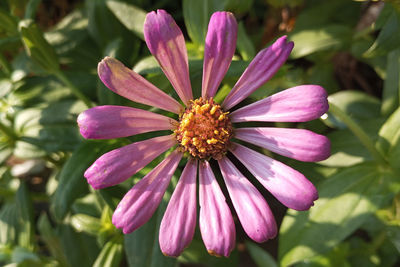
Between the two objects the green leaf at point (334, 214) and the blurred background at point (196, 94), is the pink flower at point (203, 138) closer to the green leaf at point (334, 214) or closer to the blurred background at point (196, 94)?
the blurred background at point (196, 94)

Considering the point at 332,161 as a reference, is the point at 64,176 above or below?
above

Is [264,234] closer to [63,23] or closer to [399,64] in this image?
[399,64]

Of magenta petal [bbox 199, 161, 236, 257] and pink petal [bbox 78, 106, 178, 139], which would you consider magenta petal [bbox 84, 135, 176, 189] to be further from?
magenta petal [bbox 199, 161, 236, 257]

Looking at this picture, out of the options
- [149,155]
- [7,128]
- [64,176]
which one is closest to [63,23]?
[7,128]

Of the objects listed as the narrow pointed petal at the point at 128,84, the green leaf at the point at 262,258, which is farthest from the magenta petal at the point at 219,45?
the green leaf at the point at 262,258

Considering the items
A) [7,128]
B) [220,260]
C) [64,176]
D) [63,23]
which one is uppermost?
[63,23]
